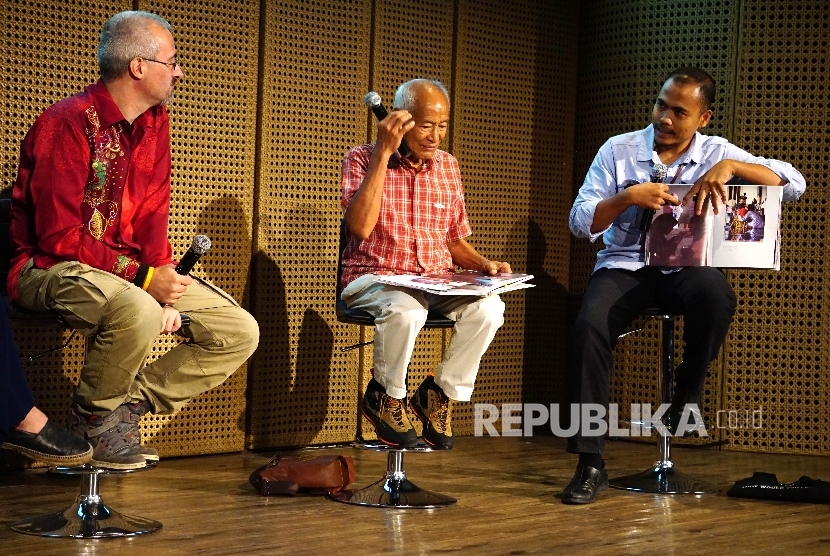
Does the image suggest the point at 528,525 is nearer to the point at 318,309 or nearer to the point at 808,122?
the point at 318,309

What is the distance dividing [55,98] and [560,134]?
281 centimetres

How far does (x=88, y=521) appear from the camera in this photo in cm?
349

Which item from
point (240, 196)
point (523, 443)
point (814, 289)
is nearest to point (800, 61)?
point (814, 289)

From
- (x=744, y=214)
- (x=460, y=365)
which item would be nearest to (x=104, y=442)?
(x=460, y=365)

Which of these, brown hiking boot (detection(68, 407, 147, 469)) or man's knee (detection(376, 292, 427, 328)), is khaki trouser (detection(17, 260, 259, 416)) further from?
man's knee (detection(376, 292, 427, 328))

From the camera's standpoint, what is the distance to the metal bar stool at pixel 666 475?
180 inches

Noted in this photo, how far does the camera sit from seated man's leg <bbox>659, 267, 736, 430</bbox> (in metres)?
4.39

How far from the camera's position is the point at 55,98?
15.0 ft

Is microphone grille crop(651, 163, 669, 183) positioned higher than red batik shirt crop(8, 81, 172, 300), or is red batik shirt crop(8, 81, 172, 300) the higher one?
microphone grille crop(651, 163, 669, 183)

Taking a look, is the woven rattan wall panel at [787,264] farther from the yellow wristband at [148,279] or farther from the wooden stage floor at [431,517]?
the yellow wristband at [148,279]

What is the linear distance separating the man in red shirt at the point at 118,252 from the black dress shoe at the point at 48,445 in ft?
0.46

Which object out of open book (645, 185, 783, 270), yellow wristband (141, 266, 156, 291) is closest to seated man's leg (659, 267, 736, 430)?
open book (645, 185, 783, 270)

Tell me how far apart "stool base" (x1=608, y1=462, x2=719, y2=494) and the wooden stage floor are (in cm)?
7

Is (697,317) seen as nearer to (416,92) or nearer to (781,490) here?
Result: (781,490)
